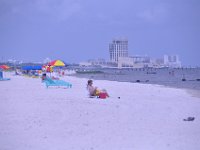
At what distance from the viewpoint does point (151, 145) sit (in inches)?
245

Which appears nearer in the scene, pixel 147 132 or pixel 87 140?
pixel 87 140

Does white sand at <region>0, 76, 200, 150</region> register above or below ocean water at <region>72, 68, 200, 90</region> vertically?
above

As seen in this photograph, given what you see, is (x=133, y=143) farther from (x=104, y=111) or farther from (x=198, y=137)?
(x=104, y=111)

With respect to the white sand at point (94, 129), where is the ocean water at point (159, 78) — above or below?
below

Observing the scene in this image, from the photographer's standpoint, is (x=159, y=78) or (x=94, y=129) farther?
(x=159, y=78)

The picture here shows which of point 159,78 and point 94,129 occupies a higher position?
Result: point 94,129

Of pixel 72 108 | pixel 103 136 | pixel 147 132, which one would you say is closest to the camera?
pixel 103 136

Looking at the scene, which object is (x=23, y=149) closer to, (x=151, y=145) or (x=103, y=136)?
(x=103, y=136)

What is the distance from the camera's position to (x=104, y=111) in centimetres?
1037

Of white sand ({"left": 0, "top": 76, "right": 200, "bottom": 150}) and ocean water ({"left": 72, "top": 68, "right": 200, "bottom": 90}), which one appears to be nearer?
white sand ({"left": 0, "top": 76, "right": 200, "bottom": 150})

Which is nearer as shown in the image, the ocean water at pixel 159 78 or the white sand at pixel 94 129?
the white sand at pixel 94 129

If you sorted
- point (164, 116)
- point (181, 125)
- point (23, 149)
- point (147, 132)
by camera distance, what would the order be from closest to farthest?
point (23, 149), point (147, 132), point (181, 125), point (164, 116)

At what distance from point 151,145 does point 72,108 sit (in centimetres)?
486

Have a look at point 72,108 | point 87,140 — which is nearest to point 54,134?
point 87,140
